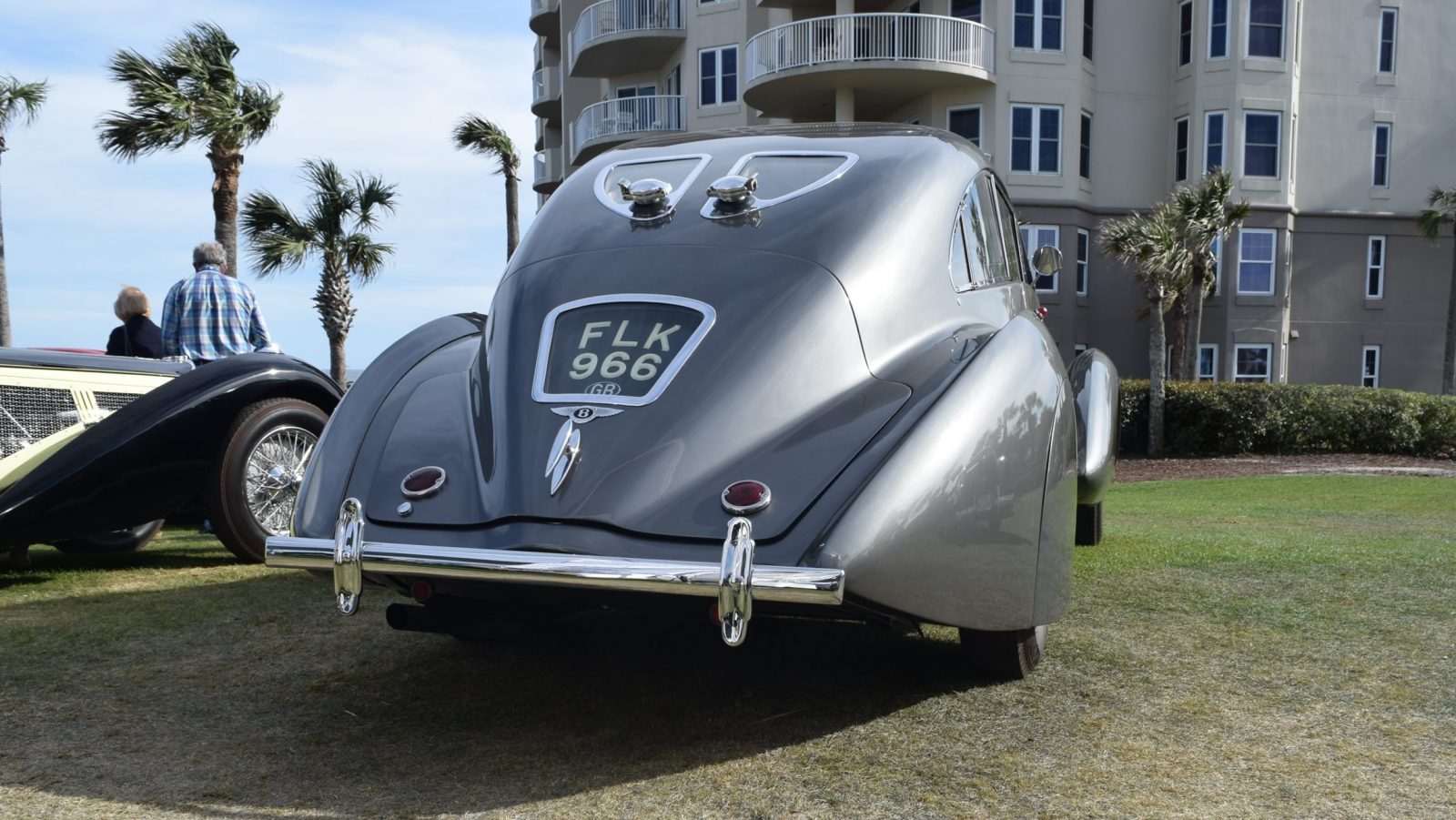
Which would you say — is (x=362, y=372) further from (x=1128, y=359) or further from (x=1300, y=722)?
(x=1128, y=359)

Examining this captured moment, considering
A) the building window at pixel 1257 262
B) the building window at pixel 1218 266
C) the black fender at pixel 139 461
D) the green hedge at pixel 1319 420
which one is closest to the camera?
the black fender at pixel 139 461

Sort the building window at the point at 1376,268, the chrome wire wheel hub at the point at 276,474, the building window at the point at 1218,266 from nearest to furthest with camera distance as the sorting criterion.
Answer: the chrome wire wheel hub at the point at 276,474, the building window at the point at 1218,266, the building window at the point at 1376,268

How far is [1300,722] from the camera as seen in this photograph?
3.49m

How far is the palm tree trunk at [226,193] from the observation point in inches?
893

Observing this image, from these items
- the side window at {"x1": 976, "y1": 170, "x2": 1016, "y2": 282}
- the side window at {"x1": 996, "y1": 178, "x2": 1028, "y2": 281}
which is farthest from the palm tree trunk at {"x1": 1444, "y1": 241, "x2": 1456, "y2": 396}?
the side window at {"x1": 976, "y1": 170, "x2": 1016, "y2": 282}

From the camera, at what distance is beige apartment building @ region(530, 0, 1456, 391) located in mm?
24703

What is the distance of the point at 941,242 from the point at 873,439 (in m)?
1.15

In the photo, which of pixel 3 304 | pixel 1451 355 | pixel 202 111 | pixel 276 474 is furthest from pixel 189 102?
pixel 1451 355

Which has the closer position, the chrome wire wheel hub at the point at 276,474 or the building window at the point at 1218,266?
the chrome wire wheel hub at the point at 276,474

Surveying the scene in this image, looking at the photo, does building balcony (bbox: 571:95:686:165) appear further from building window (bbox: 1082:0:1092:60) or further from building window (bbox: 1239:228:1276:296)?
building window (bbox: 1239:228:1276:296)

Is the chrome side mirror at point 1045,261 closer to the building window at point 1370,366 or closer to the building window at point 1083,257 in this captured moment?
the building window at point 1083,257

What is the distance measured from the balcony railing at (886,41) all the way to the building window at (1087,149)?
2776 mm

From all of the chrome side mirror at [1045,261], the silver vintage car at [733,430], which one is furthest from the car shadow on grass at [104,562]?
the chrome side mirror at [1045,261]

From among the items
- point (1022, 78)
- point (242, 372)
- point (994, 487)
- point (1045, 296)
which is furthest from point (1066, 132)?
point (994, 487)
